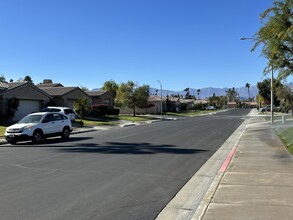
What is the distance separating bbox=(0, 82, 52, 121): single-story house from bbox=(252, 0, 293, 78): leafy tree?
30.9m

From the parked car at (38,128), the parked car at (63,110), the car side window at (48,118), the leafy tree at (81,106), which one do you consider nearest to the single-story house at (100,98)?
the leafy tree at (81,106)

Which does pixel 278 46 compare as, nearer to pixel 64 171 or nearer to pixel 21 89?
pixel 64 171

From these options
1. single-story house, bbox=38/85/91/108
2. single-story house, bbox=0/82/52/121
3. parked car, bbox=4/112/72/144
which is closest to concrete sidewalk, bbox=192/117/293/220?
parked car, bbox=4/112/72/144

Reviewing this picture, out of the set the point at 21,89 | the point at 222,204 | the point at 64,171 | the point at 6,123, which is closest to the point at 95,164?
A: the point at 64,171

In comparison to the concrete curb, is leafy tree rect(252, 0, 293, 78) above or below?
above

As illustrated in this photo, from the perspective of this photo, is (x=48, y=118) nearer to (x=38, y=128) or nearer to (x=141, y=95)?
(x=38, y=128)

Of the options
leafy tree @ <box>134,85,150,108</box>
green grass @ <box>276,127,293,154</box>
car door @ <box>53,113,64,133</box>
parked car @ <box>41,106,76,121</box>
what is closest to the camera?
green grass @ <box>276,127,293,154</box>

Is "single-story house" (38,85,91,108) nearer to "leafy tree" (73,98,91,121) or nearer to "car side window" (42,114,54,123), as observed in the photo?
"leafy tree" (73,98,91,121)

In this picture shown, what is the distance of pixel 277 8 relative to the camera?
11859 millimetres

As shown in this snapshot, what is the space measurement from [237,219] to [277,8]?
7848mm

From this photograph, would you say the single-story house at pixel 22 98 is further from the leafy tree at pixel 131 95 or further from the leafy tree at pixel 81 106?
the leafy tree at pixel 131 95

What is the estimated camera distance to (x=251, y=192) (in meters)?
7.99

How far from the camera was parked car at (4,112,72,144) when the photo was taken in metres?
21.0

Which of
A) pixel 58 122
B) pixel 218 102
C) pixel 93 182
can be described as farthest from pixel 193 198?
→ pixel 218 102
